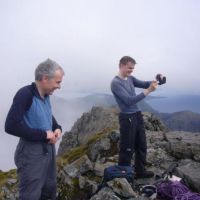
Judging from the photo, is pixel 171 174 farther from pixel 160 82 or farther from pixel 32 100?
pixel 32 100

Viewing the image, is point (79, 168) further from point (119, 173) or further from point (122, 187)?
point (122, 187)

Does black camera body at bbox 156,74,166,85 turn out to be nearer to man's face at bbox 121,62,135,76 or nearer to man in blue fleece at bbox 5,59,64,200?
man's face at bbox 121,62,135,76

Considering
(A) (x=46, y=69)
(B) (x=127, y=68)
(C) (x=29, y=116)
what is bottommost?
(C) (x=29, y=116)

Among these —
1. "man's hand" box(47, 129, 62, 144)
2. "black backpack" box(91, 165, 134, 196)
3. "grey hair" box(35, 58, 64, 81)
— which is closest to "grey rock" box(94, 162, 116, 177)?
"black backpack" box(91, 165, 134, 196)

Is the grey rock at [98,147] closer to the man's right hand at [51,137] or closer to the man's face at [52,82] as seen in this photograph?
Answer: the man's right hand at [51,137]

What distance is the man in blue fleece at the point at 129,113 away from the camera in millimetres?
11886

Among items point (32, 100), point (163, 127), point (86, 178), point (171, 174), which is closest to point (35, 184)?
point (32, 100)

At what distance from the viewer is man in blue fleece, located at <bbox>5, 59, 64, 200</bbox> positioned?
738cm

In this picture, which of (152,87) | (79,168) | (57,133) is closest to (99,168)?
(79,168)

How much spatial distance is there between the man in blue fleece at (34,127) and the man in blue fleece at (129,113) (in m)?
4.23

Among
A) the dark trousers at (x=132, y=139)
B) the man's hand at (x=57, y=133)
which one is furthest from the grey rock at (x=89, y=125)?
the man's hand at (x=57, y=133)

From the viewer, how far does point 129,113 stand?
12203mm

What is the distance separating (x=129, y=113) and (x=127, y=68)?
1.43 meters

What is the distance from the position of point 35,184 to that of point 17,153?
2.41ft
